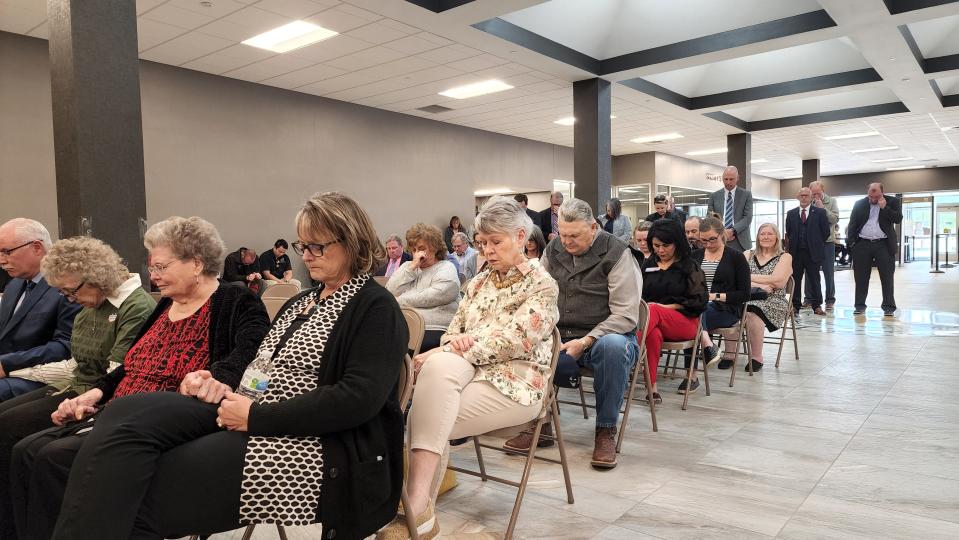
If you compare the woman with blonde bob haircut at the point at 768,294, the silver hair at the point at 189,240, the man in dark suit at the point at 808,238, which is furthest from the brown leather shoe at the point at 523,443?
the man in dark suit at the point at 808,238

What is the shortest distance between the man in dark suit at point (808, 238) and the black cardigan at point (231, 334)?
8051mm

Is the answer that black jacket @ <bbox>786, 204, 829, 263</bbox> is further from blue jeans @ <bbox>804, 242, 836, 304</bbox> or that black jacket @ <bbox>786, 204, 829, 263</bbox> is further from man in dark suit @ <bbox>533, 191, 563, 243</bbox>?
man in dark suit @ <bbox>533, 191, 563, 243</bbox>

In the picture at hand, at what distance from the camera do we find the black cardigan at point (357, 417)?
146cm

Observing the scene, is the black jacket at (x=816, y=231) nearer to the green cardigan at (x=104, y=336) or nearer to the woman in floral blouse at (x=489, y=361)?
the woman in floral blouse at (x=489, y=361)

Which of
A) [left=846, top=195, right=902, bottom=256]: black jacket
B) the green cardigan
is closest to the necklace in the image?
the green cardigan

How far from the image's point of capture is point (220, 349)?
190cm

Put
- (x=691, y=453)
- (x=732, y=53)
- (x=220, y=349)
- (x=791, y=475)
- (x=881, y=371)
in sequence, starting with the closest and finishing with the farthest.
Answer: (x=220, y=349), (x=791, y=475), (x=691, y=453), (x=881, y=371), (x=732, y=53)

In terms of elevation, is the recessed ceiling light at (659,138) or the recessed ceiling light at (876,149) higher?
the recessed ceiling light at (659,138)

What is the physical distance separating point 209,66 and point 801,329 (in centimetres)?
830

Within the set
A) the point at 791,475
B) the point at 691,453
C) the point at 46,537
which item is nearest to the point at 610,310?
the point at 691,453

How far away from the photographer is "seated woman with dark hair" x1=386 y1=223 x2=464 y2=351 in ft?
12.6

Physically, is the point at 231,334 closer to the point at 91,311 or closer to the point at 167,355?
the point at 167,355

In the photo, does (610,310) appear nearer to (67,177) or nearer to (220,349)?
(220,349)

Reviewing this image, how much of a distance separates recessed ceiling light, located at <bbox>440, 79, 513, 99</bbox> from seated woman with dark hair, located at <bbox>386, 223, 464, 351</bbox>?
18.7 feet
